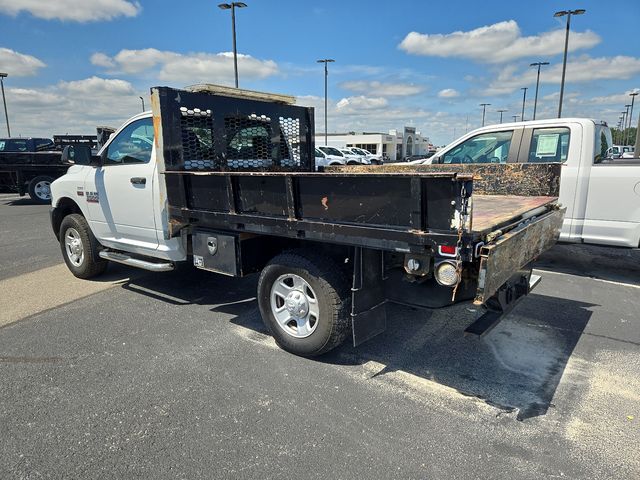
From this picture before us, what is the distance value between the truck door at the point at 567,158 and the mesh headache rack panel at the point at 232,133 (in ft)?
10.7

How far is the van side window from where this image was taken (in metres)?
6.14

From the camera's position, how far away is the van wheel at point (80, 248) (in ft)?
19.0

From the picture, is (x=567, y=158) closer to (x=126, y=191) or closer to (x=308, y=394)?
(x=308, y=394)

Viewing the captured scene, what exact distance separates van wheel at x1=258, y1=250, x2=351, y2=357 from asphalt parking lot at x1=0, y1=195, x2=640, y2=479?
213 millimetres

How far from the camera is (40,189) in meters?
15.2

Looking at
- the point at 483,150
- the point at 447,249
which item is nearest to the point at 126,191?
the point at 447,249

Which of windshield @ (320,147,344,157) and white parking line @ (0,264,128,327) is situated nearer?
white parking line @ (0,264,128,327)

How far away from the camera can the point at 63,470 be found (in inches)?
97.1

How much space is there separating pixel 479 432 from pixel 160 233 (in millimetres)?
3509

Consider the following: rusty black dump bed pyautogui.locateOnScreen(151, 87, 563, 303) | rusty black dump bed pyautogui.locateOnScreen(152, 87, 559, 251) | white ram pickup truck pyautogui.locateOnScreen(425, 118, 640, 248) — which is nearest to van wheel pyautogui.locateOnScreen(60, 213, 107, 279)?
rusty black dump bed pyautogui.locateOnScreen(151, 87, 563, 303)

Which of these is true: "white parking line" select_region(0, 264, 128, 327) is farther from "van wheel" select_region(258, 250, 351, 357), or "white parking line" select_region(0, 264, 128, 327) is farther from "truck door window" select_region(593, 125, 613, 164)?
"truck door window" select_region(593, 125, 613, 164)

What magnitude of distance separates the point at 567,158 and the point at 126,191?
221 inches

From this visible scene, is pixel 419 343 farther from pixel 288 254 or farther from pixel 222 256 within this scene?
pixel 222 256

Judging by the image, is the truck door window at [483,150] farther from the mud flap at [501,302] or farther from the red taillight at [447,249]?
the red taillight at [447,249]
